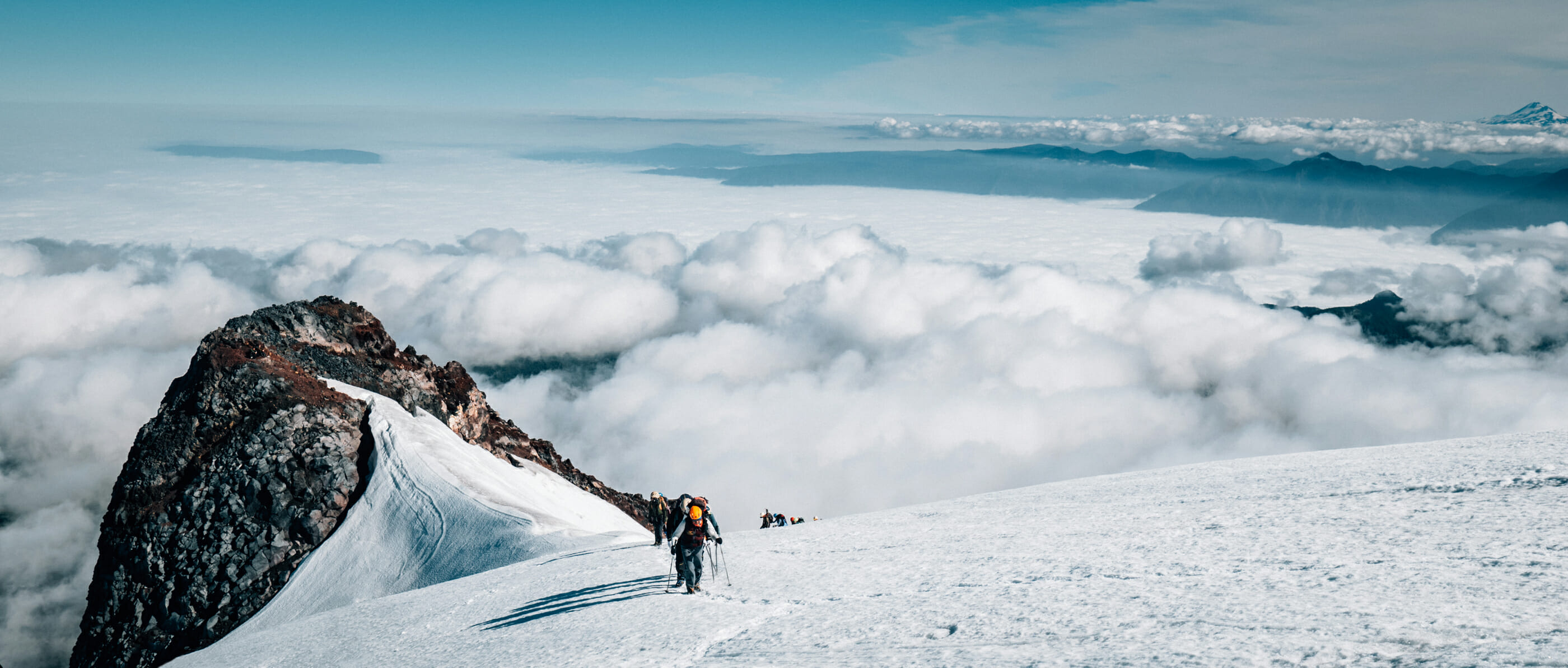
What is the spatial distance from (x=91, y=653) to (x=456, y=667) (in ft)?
112

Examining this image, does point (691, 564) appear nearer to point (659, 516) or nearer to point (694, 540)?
point (694, 540)

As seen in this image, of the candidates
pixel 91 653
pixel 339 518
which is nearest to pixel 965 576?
pixel 339 518

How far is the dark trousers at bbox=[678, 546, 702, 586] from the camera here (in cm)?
1603

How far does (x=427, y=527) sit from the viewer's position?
33219mm

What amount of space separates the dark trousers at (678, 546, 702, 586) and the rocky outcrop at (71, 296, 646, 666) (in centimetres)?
2856

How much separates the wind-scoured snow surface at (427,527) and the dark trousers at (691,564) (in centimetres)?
916

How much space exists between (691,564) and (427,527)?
74.2ft

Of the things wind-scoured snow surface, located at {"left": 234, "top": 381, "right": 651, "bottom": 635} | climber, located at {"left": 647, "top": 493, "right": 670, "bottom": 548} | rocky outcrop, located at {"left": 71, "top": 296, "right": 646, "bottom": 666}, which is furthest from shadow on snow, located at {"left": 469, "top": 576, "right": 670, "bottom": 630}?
rocky outcrop, located at {"left": 71, "top": 296, "right": 646, "bottom": 666}

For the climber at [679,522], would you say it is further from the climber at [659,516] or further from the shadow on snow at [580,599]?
the climber at [659,516]

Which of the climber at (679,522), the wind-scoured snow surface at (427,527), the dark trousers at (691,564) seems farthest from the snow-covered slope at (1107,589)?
the wind-scoured snow surface at (427,527)

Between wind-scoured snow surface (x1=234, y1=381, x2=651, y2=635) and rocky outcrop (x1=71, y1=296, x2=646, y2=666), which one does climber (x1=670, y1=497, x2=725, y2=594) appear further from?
rocky outcrop (x1=71, y1=296, x2=646, y2=666)

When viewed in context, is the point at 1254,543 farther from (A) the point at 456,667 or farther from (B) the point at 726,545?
(A) the point at 456,667

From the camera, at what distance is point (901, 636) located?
11.9m

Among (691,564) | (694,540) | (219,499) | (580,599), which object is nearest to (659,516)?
(580,599)
